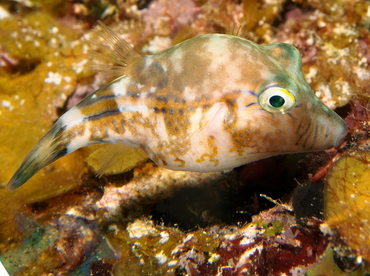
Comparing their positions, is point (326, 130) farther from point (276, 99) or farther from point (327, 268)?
point (327, 268)

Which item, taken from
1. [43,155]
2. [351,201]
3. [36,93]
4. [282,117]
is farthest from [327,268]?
[36,93]

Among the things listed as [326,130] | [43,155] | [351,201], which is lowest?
[351,201]

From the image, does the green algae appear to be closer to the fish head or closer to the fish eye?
the fish head

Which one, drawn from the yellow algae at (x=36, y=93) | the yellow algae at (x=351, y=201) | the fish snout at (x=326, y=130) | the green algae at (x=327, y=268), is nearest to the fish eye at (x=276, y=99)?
the fish snout at (x=326, y=130)

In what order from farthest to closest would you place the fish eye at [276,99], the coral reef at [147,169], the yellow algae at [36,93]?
the yellow algae at [36,93], the coral reef at [147,169], the fish eye at [276,99]

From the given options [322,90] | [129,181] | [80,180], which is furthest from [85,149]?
[322,90]

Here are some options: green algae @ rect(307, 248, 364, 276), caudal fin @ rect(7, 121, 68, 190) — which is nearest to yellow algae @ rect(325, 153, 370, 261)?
green algae @ rect(307, 248, 364, 276)

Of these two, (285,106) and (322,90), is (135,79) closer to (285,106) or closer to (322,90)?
(285,106)

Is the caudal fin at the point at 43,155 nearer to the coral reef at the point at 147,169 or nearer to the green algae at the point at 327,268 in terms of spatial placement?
the coral reef at the point at 147,169

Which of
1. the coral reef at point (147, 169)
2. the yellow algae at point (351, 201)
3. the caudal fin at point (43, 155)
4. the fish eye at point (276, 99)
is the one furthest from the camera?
the coral reef at point (147, 169)
